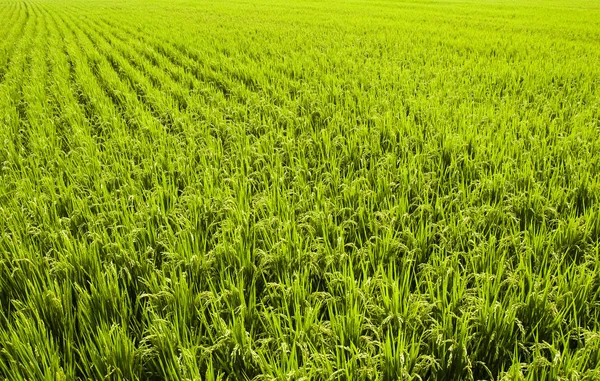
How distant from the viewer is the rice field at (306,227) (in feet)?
5.38

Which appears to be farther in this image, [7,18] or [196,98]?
[7,18]

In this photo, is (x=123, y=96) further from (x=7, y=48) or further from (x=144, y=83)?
(x=7, y=48)

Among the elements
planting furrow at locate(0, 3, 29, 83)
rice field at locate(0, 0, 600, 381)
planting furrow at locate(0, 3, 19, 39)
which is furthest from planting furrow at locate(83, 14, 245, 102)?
planting furrow at locate(0, 3, 19, 39)

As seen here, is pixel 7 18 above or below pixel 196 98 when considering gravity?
above

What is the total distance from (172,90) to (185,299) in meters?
4.95

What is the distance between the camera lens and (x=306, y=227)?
8.62 feet

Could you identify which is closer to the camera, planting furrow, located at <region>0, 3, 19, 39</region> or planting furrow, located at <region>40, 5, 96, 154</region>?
planting furrow, located at <region>40, 5, 96, 154</region>

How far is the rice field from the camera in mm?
1640

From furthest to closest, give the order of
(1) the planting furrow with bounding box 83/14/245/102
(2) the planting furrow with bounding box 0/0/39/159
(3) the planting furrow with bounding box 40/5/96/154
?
1. (1) the planting furrow with bounding box 83/14/245/102
2. (2) the planting furrow with bounding box 0/0/39/159
3. (3) the planting furrow with bounding box 40/5/96/154

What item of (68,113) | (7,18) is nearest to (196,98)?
(68,113)

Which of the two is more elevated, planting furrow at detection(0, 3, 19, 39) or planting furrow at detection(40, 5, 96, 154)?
planting furrow at detection(0, 3, 19, 39)

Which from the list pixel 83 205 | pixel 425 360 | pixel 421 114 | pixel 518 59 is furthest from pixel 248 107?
pixel 518 59

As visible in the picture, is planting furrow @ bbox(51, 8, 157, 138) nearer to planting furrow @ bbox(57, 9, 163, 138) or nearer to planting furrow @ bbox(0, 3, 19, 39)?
planting furrow @ bbox(57, 9, 163, 138)

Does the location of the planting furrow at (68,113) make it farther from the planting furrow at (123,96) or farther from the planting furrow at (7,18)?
the planting furrow at (7,18)
